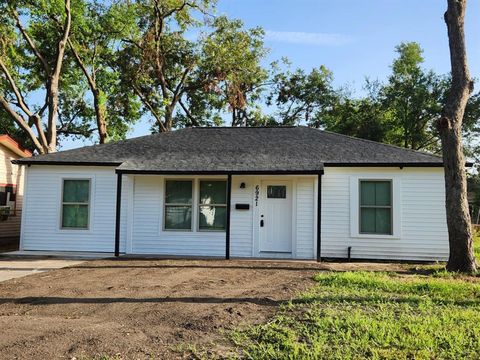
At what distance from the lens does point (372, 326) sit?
4941 mm

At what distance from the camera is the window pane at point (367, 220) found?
472 inches

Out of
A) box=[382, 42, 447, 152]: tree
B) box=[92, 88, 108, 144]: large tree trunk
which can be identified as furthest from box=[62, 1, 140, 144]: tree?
box=[382, 42, 447, 152]: tree

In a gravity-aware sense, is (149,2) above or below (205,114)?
above

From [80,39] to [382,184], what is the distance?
19.8m

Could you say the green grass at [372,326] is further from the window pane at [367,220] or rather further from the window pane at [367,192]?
the window pane at [367,192]

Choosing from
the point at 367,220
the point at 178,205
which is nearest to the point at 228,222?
the point at 178,205

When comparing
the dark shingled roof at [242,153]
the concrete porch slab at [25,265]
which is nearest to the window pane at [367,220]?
the dark shingled roof at [242,153]

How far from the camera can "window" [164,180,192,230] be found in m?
12.7

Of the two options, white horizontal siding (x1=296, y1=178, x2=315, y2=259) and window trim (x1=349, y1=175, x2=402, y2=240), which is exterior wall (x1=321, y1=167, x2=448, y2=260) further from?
white horizontal siding (x1=296, y1=178, x2=315, y2=259)

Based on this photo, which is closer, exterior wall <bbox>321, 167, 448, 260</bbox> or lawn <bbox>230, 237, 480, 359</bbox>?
lawn <bbox>230, 237, 480, 359</bbox>

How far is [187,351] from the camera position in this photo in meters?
4.30

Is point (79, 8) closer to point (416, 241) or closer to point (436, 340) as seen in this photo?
point (416, 241)

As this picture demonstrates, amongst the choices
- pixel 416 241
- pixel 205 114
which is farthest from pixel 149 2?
pixel 416 241

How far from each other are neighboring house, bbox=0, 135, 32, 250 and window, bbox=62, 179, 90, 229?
4.88m
